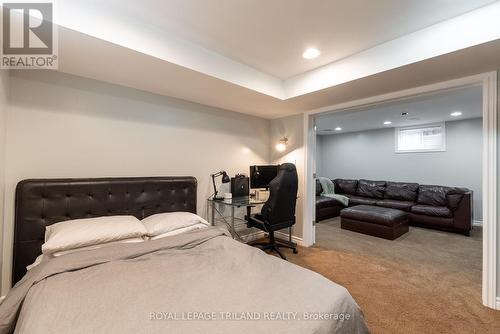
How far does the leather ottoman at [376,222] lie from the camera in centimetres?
381

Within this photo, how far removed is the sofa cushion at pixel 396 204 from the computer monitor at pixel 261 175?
316 cm

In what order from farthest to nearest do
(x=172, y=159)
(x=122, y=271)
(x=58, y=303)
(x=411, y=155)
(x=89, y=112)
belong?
1. (x=411, y=155)
2. (x=172, y=159)
3. (x=89, y=112)
4. (x=122, y=271)
5. (x=58, y=303)

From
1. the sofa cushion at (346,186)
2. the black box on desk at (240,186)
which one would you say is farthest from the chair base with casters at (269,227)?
the sofa cushion at (346,186)

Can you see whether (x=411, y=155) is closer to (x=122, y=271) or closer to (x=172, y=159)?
(x=172, y=159)

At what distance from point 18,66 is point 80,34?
827 millimetres

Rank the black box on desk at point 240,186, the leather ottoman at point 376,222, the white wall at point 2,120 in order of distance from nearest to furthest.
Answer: the white wall at point 2,120 < the black box on desk at point 240,186 < the leather ottoman at point 376,222

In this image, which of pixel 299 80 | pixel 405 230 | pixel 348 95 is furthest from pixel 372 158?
pixel 299 80

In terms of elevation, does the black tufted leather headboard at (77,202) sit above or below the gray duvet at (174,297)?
above

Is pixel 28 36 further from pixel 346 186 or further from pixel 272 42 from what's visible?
pixel 346 186

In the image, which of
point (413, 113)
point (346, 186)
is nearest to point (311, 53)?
point (413, 113)

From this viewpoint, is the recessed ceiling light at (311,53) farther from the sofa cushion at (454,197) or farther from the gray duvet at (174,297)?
the sofa cushion at (454,197)

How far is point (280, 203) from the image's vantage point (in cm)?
287

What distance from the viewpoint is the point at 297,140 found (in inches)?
143

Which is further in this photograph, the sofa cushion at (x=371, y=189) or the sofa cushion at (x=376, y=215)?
the sofa cushion at (x=371, y=189)
